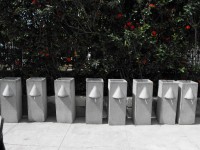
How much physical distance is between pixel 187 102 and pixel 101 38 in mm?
2560

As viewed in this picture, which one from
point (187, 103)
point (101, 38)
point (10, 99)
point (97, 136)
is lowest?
point (97, 136)

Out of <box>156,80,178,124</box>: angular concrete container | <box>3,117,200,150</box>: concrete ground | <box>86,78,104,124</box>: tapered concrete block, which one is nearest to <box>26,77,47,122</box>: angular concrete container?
<box>3,117,200,150</box>: concrete ground

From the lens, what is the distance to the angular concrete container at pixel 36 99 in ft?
18.5

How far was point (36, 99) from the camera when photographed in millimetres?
5680

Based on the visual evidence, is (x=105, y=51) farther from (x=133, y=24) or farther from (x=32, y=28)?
(x=32, y=28)

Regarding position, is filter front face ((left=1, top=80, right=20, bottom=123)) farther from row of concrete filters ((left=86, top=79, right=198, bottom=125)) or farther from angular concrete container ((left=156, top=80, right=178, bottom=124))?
angular concrete container ((left=156, top=80, right=178, bottom=124))

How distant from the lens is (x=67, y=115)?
18.7 ft

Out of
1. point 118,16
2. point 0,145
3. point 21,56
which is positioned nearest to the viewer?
point 0,145

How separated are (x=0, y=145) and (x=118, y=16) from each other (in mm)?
4538

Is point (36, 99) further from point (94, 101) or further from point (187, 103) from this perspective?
point (187, 103)

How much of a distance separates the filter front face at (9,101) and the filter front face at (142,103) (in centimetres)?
272

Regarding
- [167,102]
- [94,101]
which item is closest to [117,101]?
[94,101]

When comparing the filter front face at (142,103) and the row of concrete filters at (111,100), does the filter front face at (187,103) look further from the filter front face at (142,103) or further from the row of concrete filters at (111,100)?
the filter front face at (142,103)

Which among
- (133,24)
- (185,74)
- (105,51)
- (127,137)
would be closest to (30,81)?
(105,51)
